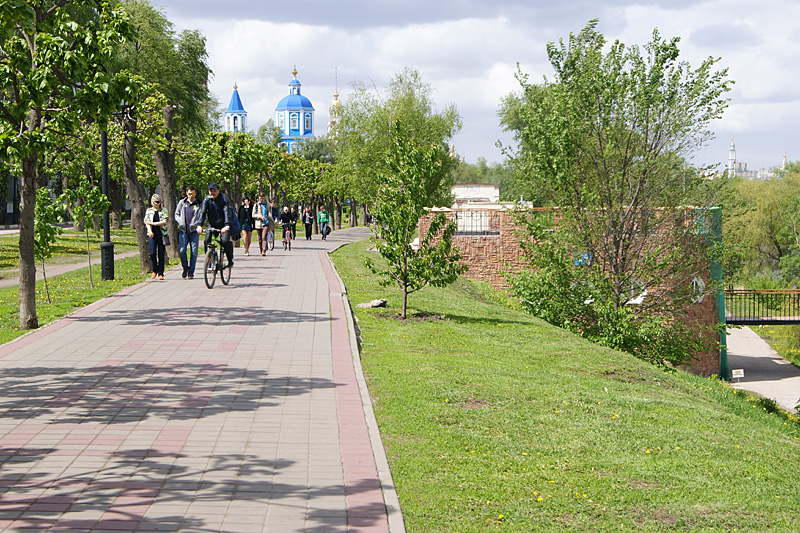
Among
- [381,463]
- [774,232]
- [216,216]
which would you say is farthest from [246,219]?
[774,232]

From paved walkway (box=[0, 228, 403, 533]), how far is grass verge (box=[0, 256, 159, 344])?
89 centimetres

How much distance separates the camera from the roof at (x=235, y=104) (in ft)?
565

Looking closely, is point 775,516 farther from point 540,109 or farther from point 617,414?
point 540,109

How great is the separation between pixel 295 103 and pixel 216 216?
155 metres

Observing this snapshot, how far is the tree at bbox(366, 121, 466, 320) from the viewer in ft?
46.7

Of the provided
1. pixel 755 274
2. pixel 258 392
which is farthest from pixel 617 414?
pixel 755 274

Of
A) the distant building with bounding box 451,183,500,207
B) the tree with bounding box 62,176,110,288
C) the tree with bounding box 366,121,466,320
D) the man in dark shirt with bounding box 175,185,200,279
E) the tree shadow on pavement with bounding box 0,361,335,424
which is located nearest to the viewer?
the tree shadow on pavement with bounding box 0,361,335,424

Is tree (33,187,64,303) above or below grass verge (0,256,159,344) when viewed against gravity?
above

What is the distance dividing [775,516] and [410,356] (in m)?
5.41

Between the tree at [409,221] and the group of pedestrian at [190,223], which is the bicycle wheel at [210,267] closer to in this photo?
the group of pedestrian at [190,223]

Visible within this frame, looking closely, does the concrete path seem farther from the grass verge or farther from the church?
the church

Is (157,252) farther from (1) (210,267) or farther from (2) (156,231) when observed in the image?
(1) (210,267)

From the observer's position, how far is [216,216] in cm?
1652

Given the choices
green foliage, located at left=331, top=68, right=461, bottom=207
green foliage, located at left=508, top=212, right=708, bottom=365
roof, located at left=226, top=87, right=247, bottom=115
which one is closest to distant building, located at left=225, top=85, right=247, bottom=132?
roof, located at left=226, top=87, right=247, bottom=115
